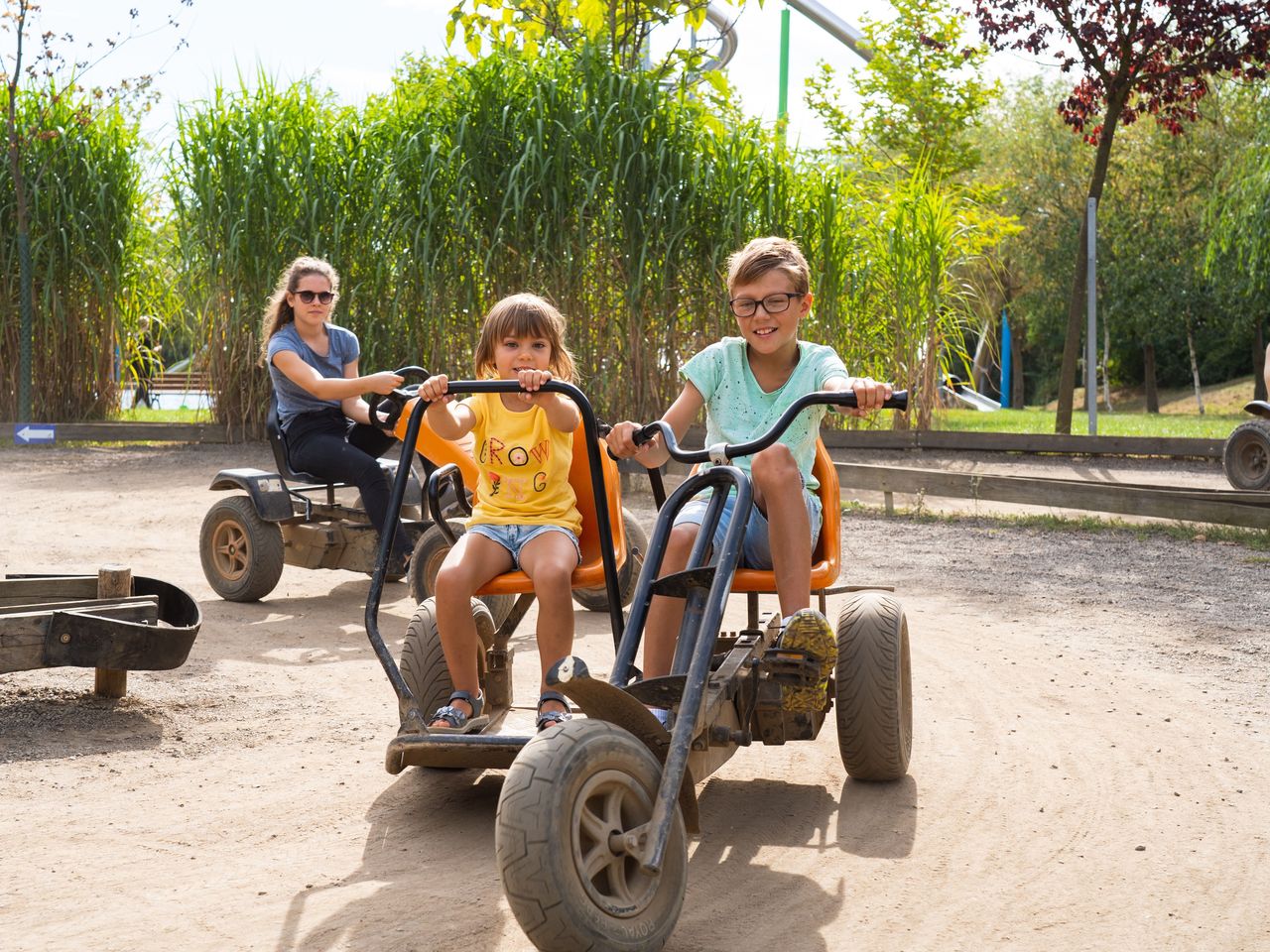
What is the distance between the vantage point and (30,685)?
422 centimetres

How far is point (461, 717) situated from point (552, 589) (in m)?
0.35

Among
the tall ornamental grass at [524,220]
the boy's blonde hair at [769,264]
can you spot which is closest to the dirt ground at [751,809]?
the boy's blonde hair at [769,264]

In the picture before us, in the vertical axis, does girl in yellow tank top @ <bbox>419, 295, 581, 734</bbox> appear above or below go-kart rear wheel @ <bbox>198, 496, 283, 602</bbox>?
above

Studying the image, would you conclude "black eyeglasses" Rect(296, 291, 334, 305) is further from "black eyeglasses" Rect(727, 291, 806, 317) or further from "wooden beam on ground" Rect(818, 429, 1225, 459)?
"wooden beam on ground" Rect(818, 429, 1225, 459)

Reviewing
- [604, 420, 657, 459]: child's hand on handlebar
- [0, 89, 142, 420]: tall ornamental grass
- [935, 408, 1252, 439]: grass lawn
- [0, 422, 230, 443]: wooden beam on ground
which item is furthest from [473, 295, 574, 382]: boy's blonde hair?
[935, 408, 1252, 439]: grass lawn

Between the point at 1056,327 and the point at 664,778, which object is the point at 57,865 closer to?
the point at 664,778

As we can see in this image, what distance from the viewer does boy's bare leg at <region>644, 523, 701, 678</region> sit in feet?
10.0

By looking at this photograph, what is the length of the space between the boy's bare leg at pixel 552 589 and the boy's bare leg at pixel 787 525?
49cm

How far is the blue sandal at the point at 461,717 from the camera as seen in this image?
3078 millimetres

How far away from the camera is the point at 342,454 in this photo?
5.65 meters

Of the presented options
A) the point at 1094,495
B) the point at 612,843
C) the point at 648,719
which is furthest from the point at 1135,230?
the point at 612,843

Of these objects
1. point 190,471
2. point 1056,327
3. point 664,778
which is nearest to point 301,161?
point 190,471

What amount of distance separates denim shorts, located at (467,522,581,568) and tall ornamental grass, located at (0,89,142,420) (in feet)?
33.4

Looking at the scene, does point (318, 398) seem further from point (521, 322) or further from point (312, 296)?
point (521, 322)
